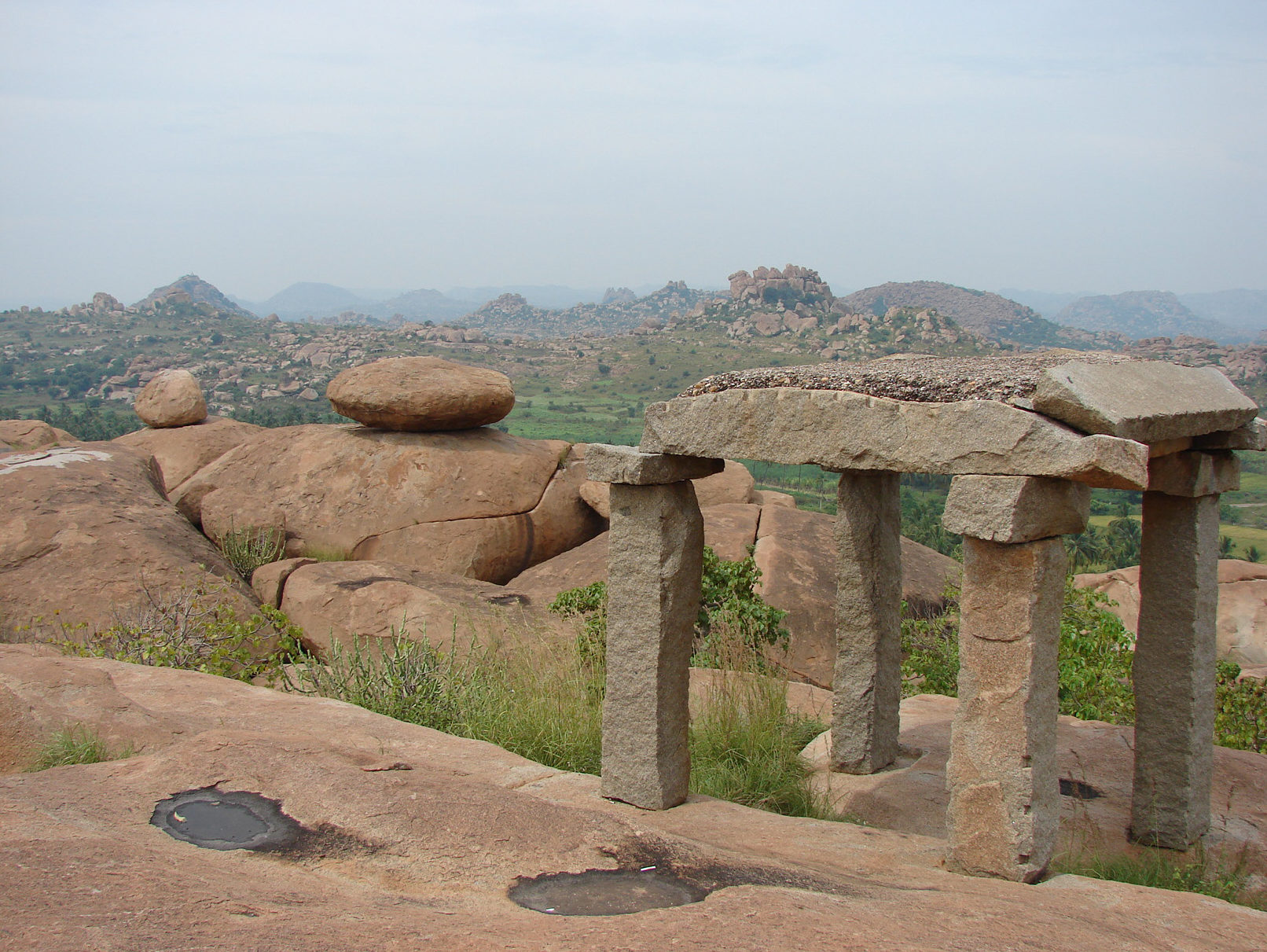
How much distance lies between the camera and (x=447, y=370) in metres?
14.0

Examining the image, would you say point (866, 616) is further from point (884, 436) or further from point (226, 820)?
point (226, 820)

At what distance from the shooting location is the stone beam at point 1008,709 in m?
4.06

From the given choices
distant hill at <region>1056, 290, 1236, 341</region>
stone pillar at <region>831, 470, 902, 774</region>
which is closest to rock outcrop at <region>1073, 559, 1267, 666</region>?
stone pillar at <region>831, 470, 902, 774</region>

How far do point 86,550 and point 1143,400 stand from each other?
35.5 feet

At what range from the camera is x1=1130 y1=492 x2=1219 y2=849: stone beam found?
525cm

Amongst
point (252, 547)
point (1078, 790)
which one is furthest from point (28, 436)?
point (1078, 790)

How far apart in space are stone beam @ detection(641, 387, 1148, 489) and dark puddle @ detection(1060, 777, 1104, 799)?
306 centimetres

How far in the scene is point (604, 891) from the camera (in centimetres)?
385

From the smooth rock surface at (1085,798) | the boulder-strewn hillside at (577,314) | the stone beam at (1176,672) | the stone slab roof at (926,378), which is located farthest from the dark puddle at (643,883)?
the boulder-strewn hillside at (577,314)

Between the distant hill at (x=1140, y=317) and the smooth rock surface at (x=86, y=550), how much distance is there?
122 m

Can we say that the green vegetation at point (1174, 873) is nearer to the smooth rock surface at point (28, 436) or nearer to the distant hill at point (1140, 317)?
the smooth rock surface at point (28, 436)

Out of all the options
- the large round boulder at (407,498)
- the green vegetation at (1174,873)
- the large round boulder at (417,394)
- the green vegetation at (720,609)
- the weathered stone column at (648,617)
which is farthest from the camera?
the large round boulder at (417,394)

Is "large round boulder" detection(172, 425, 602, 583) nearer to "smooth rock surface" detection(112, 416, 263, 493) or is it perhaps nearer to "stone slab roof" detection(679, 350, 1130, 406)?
"smooth rock surface" detection(112, 416, 263, 493)

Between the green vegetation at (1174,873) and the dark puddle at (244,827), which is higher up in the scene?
the dark puddle at (244,827)
